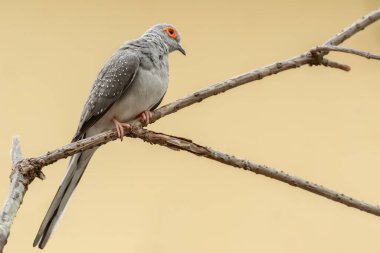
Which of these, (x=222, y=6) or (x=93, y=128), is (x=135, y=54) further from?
(x=222, y=6)

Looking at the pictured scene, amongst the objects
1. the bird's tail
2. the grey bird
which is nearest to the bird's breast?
the grey bird

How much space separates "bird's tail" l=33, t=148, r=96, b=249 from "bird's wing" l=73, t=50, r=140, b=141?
0.06m

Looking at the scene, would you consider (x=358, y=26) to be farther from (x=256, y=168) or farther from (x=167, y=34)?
(x=167, y=34)

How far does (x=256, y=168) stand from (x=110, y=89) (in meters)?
0.45

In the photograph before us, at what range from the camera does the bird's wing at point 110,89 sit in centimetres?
147

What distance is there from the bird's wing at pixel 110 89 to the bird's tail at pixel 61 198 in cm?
6

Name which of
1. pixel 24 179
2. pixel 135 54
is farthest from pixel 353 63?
pixel 24 179

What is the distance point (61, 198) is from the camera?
1.41 m

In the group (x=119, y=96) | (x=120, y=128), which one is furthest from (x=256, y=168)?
(x=119, y=96)

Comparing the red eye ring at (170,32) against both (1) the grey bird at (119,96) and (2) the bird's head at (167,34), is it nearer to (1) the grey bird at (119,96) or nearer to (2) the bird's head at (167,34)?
(2) the bird's head at (167,34)

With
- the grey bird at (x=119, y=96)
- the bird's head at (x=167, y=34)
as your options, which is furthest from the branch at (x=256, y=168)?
the bird's head at (x=167, y=34)

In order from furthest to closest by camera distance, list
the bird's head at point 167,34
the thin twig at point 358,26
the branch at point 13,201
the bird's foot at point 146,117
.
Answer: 1. the bird's head at point 167,34
2. the bird's foot at point 146,117
3. the thin twig at point 358,26
4. the branch at point 13,201

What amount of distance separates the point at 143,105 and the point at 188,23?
966 mm

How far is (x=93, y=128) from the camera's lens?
1.54 m
